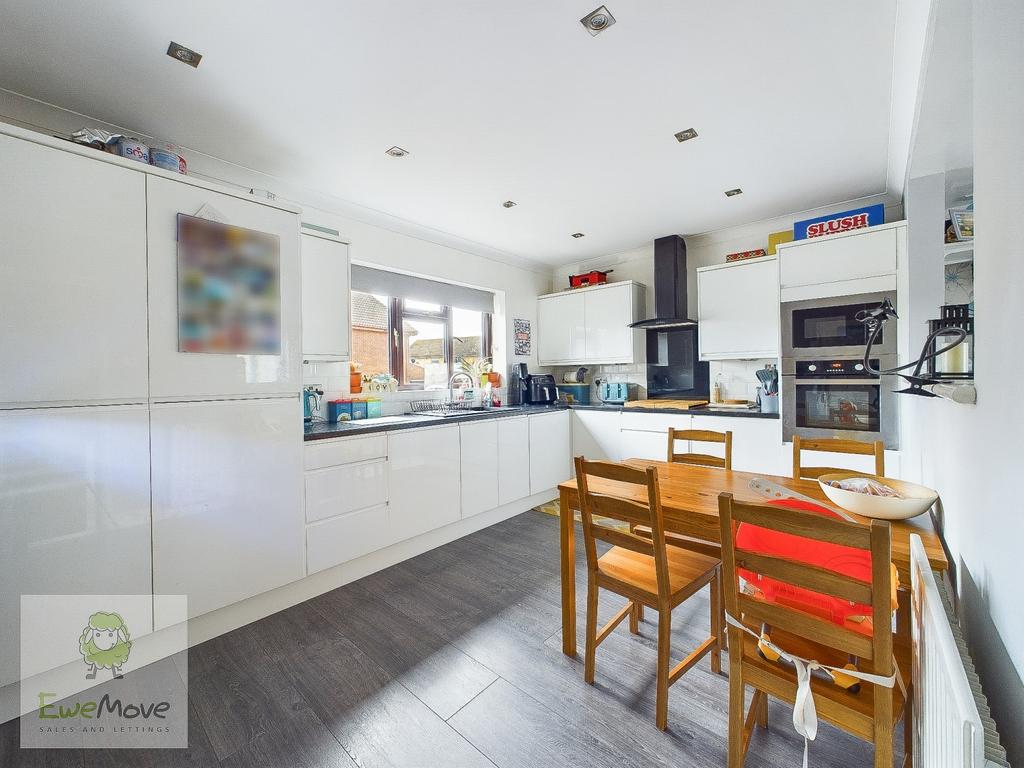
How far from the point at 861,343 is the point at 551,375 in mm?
2768

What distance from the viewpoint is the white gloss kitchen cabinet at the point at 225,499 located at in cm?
192

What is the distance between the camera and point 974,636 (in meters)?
1.11

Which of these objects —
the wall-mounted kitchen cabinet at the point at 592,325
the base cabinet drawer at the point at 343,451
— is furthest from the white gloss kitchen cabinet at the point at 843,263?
the base cabinet drawer at the point at 343,451

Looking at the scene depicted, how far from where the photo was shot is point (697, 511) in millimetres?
1537

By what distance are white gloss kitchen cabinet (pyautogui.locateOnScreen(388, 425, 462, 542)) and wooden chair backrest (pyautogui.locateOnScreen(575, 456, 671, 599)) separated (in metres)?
1.50

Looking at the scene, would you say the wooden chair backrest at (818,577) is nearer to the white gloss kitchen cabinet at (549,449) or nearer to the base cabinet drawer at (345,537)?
the base cabinet drawer at (345,537)

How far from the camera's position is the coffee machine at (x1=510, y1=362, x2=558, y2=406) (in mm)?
4531

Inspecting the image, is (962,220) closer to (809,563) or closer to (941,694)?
(809,563)

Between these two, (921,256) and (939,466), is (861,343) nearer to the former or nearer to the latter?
(921,256)

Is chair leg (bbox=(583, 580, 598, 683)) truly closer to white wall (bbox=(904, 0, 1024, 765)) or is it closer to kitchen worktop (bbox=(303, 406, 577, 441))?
white wall (bbox=(904, 0, 1024, 765))

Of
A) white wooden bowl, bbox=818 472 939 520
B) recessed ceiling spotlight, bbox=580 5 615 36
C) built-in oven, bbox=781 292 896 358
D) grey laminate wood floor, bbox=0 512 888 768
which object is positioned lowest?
grey laminate wood floor, bbox=0 512 888 768

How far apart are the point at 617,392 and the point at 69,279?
3966 mm

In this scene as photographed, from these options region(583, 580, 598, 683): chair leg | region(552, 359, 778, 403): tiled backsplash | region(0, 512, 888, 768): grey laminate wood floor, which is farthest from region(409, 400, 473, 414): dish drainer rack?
region(583, 580, 598, 683): chair leg

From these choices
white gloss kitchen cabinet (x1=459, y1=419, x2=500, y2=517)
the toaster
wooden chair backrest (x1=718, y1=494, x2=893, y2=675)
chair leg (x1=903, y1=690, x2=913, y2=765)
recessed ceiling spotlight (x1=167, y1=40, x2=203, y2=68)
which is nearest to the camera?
wooden chair backrest (x1=718, y1=494, x2=893, y2=675)
